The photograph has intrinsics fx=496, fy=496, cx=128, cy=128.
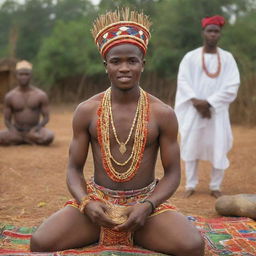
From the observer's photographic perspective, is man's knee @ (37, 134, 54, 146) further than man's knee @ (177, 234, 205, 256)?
Yes

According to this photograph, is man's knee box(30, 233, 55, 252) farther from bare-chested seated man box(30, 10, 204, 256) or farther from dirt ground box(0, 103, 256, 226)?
dirt ground box(0, 103, 256, 226)

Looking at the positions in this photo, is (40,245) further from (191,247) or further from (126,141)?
(191,247)

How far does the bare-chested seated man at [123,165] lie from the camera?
3.58 meters

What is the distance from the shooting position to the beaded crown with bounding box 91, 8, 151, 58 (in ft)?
11.9

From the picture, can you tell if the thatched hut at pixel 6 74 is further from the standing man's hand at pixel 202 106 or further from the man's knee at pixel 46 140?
the standing man's hand at pixel 202 106

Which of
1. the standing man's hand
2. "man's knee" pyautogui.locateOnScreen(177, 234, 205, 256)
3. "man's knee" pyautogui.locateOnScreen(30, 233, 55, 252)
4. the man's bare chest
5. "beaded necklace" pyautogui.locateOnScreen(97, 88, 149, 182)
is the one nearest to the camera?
"man's knee" pyautogui.locateOnScreen(177, 234, 205, 256)

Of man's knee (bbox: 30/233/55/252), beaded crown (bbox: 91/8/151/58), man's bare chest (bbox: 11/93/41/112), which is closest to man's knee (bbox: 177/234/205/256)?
man's knee (bbox: 30/233/55/252)

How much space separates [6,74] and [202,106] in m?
11.6

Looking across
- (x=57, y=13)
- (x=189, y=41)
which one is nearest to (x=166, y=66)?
(x=189, y=41)

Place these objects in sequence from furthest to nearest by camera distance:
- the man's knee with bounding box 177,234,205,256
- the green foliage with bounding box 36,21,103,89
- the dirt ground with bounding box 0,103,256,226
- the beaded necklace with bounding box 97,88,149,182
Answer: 1. the green foliage with bounding box 36,21,103,89
2. the dirt ground with bounding box 0,103,256,226
3. the beaded necklace with bounding box 97,88,149,182
4. the man's knee with bounding box 177,234,205,256

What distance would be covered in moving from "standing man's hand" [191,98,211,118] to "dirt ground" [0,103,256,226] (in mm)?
1046

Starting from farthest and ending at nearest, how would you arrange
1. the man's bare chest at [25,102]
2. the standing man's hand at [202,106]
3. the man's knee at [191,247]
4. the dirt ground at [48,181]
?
the man's bare chest at [25,102] < the standing man's hand at [202,106] < the dirt ground at [48,181] < the man's knee at [191,247]

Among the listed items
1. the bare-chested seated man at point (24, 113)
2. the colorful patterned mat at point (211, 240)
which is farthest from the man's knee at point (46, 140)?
the colorful patterned mat at point (211, 240)

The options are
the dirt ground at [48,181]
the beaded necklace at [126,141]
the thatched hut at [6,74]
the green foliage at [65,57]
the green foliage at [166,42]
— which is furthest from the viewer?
the green foliage at [65,57]
